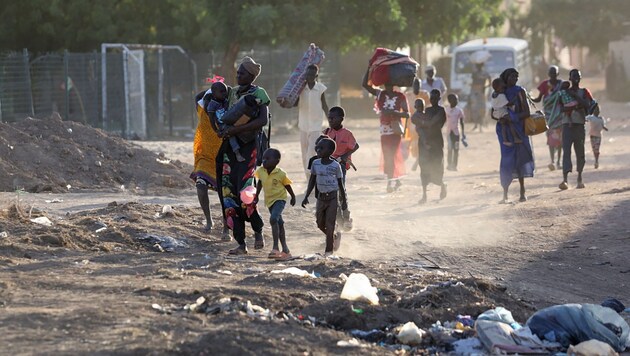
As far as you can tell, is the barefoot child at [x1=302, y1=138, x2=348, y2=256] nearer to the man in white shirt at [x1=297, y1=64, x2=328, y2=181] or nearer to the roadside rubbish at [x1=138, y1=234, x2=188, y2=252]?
the roadside rubbish at [x1=138, y1=234, x2=188, y2=252]

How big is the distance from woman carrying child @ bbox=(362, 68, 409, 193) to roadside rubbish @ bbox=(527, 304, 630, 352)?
306 inches

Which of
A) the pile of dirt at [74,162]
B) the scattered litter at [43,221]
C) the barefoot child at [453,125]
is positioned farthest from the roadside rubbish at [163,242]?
the barefoot child at [453,125]

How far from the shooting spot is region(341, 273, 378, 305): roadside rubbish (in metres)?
7.61

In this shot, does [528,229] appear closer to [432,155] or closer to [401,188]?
[432,155]

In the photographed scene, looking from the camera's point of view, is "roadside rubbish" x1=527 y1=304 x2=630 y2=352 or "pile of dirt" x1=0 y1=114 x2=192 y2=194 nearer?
"roadside rubbish" x1=527 y1=304 x2=630 y2=352

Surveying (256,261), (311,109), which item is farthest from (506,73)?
(256,261)

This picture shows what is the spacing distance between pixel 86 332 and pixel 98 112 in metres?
19.4

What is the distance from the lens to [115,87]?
83.8 ft

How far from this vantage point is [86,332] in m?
6.40

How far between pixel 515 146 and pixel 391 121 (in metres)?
1.73

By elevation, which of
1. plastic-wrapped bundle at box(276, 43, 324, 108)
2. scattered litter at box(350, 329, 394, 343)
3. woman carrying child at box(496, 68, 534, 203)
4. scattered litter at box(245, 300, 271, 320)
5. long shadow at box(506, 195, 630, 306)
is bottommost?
long shadow at box(506, 195, 630, 306)

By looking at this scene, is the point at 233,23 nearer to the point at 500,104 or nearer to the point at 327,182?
the point at 500,104

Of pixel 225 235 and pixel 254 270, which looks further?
pixel 225 235

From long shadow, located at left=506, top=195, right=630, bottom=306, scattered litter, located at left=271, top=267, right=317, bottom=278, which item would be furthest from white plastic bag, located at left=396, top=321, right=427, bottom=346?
long shadow, located at left=506, top=195, right=630, bottom=306
